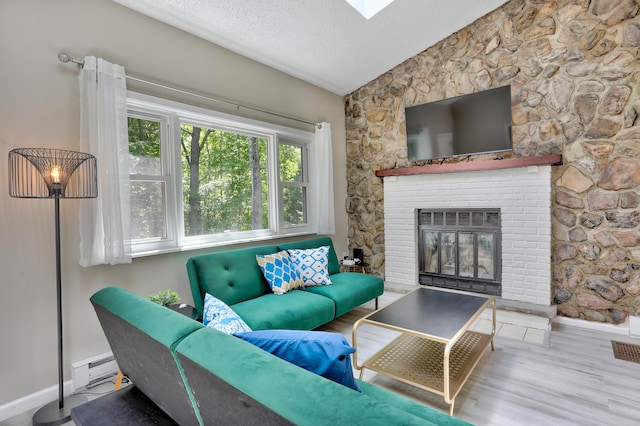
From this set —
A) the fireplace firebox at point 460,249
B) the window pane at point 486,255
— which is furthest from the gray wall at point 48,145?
the window pane at point 486,255

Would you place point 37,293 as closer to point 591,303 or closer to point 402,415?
point 402,415

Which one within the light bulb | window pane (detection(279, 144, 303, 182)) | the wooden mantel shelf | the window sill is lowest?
the window sill

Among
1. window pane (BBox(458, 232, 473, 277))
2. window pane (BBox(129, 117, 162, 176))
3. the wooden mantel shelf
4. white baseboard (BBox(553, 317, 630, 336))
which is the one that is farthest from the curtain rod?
white baseboard (BBox(553, 317, 630, 336))

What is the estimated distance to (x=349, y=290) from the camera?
9.93 feet

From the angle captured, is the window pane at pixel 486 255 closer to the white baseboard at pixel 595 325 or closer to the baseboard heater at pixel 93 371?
the white baseboard at pixel 595 325

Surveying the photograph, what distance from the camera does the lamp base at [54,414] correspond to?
1800 millimetres

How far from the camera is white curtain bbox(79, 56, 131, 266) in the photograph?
217 cm

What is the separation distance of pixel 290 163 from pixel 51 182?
2467mm

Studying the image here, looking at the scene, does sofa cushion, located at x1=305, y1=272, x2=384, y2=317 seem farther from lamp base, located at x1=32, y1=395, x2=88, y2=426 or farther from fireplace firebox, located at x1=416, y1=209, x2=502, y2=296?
lamp base, located at x1=32, y1=395, x2=88, y2=426

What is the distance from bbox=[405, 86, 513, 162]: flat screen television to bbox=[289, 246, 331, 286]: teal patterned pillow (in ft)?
5.58

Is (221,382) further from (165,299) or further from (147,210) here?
(147,210)

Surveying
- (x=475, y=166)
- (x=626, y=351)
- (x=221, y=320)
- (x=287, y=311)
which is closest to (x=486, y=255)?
(x=475, y=166)

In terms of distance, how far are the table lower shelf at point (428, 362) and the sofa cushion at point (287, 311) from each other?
0.56 m

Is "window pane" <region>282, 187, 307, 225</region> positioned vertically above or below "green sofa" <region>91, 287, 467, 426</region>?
above
